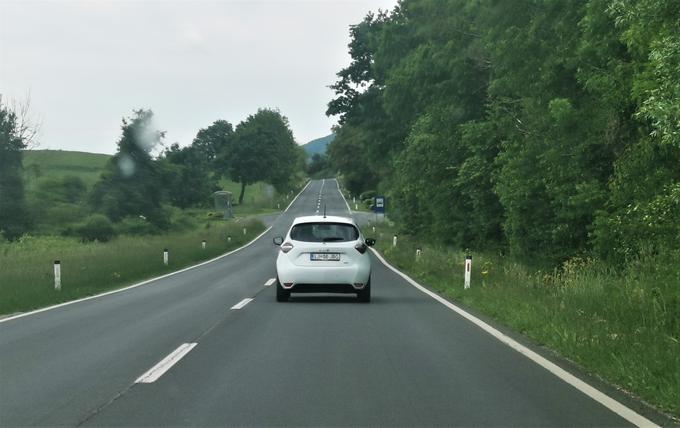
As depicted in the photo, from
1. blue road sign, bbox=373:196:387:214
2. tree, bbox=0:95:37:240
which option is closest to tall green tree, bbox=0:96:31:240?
tree, bbox=0:95:37:240

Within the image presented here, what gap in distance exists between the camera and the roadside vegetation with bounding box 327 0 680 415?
9.73 metres

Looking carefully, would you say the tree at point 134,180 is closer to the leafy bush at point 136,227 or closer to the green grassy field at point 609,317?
the leafy bush at point 136,227

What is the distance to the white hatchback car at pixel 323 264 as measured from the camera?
1447cm

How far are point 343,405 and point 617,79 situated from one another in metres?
12.4

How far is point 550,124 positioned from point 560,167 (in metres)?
1.29

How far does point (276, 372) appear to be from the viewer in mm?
7406

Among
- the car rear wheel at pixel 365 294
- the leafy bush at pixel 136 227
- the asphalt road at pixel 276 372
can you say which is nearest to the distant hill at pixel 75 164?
the leafy bush at pixel 136 227

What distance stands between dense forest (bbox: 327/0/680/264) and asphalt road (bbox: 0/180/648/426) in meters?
4.36

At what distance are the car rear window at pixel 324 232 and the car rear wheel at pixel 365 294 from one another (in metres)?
0.99

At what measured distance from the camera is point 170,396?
251 inches

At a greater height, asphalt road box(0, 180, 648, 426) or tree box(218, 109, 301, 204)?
tree box(218, 109, 301, 204)

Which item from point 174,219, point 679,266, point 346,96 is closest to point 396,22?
point 346,96

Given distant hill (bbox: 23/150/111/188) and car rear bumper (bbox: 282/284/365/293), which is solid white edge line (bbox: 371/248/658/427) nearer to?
car rear bumper (bbox: 282/284/365/293)

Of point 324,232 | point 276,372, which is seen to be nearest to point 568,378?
point 276,372
